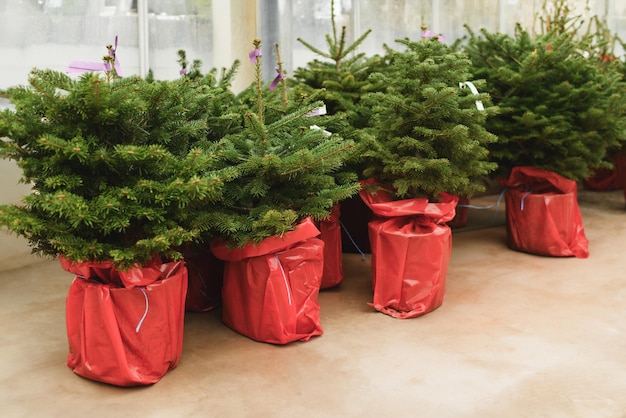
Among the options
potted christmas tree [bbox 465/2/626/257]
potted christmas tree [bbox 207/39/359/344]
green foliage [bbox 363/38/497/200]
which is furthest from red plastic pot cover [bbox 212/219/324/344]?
potted christmas tree [bbox 465/2/626/257]

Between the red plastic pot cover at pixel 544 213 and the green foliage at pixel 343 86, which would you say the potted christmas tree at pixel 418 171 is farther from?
the red plastic pot cover at pixel 544 213

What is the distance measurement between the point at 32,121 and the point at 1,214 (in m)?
0.38

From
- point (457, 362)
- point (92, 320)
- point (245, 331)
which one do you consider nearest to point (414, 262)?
point (457, 362)

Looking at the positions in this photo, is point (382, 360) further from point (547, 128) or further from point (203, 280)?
point (547, 128)

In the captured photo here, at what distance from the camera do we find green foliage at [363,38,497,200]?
338 cm

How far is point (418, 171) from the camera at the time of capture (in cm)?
341

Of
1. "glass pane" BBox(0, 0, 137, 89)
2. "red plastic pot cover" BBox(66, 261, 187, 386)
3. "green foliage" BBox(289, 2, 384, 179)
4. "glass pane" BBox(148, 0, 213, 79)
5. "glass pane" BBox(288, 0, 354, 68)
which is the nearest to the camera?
"red plastic pot cover" BBox(66, 261, 187, 386)

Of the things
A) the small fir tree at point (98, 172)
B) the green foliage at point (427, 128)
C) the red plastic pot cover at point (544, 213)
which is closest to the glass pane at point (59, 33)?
the small fir tree at point (98, 172)

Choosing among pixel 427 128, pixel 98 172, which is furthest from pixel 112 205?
pixel 427 128

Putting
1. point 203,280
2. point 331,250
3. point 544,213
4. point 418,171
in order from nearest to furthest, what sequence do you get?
point 418,171, point 203,280, point 331,250, point 544,213

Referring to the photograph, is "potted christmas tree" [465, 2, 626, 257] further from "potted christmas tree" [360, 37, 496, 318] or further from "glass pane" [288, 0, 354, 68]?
"glass pane" [288, 0, 354, 68]

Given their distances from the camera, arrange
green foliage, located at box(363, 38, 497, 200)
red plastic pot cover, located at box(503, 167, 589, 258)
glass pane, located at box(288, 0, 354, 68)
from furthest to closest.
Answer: glass pane, located at box(288, 0, 354, 68) < red plastic pot cover, located at box(503, 167, 589, 258) < green foliage, located at box(363, 38, 497, 200)

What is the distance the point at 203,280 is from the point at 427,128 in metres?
1.49

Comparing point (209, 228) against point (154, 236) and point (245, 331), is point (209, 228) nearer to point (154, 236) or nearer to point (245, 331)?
point (154, 236)
